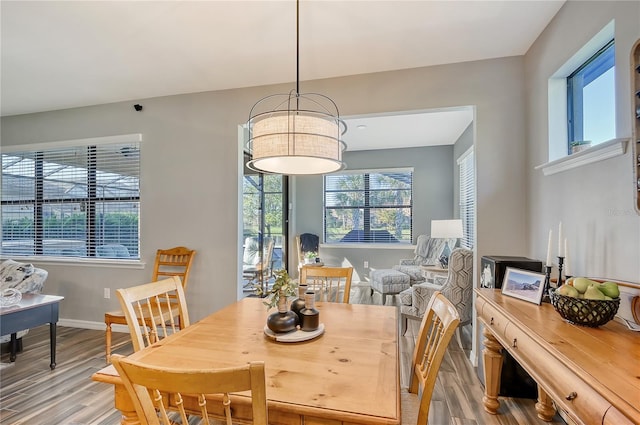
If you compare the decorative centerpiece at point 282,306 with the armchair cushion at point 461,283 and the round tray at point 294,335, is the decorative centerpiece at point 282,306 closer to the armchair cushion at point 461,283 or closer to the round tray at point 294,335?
the round tray at point 294,335

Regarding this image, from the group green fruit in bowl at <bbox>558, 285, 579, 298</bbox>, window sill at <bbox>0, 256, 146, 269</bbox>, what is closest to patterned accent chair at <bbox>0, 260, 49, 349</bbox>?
window sill at <bbox>0, 256, 146, 269</bbox>

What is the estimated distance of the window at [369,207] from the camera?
610cm

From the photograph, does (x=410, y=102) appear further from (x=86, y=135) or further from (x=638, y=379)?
(x=86, y=135)

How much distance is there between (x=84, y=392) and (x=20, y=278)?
1.65 m

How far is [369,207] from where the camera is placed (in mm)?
6254

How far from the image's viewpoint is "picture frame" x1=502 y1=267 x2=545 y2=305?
1.71m

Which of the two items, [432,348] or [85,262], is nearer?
[432,348]

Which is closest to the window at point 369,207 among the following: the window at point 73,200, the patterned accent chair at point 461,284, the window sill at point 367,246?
the window sill at point 367,246

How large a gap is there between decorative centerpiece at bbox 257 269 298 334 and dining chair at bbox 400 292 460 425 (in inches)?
23.2

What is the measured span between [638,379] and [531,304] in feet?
2.75

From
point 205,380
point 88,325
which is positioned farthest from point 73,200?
point 205,380

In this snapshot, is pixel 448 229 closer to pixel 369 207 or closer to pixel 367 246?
pixel 367 246

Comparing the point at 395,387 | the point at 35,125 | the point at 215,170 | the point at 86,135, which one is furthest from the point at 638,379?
the point at 35,125

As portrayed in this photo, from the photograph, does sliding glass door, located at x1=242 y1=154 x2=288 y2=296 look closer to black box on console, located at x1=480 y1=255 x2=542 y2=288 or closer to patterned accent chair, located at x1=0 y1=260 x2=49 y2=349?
patterned accent chair, located at x1=0 y1=260 x2=49 y2=349
